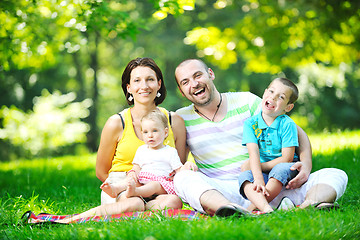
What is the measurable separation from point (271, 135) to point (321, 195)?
0.65m

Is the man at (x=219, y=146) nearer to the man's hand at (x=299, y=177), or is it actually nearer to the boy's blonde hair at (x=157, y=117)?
the man's hand at (x=299, y=177)

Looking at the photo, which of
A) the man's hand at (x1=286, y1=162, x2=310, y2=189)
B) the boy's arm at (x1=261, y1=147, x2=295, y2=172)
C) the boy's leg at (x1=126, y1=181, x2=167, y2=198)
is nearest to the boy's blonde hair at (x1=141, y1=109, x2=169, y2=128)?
the boy's leg at (x1=126, y1=181, x2=167, y2=198)

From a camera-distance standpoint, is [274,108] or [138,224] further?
[274,108]

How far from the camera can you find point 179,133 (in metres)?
3.96

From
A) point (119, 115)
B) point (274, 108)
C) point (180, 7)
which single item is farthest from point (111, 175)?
point (180, 7)

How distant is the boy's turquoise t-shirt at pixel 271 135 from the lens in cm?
340

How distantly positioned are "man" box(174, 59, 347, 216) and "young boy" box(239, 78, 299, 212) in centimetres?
11

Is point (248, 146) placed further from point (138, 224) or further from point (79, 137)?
point (79, 137)

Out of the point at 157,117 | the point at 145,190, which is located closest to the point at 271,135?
the point at 157,117

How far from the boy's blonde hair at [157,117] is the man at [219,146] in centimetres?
35

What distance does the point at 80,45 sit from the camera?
6945 mm

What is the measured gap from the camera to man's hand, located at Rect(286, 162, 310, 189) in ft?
10.7

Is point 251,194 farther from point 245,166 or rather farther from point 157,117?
point 157,117

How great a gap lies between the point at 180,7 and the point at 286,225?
3.21m
